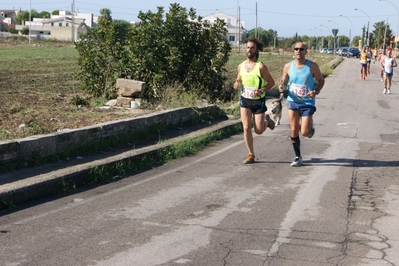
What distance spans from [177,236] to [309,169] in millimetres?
4019

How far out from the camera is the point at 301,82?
941 cm

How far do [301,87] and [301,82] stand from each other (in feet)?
0.25

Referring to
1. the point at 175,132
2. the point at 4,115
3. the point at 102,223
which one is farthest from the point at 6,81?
the point at 102,223

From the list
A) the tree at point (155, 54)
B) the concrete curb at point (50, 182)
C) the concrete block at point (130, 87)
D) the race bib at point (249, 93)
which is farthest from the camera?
the tree at point (155, 54)

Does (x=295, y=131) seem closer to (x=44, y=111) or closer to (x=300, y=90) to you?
(x=300, y=90)

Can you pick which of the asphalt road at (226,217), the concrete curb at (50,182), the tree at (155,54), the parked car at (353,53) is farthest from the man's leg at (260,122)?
the parked car at (353,53)

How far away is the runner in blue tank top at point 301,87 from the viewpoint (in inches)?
370

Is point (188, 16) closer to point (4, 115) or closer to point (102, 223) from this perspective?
point (4, 115)

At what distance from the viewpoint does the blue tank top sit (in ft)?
30.8

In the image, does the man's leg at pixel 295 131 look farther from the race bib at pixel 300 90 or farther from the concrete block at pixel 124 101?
the concrete block at pixel 124 101

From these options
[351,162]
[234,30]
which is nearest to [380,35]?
[234,30]

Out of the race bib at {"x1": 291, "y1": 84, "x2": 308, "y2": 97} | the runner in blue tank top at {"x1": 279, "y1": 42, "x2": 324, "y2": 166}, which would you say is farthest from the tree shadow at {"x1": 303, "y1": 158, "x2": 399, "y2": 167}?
the race bib at {"x1": 291, "y1": 84, "x2": 308, "y2": 97}

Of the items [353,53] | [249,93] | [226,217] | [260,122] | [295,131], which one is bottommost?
[226,217]

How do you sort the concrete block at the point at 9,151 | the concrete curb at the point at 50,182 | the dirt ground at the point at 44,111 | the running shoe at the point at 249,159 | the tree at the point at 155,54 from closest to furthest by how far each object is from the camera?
1. the concrete curb at the point at 50,182
2. the concrete block at the point at 9,151
3. the running shoe at the point at 249,159
4. the dirt ground at the point at 44,111
5. the tree at the point at 155,54
